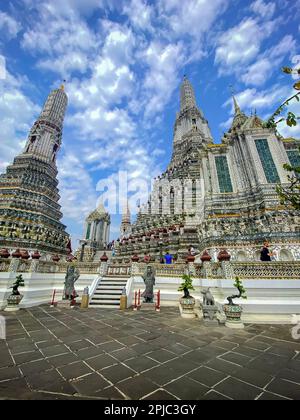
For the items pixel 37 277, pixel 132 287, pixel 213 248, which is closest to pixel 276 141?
pixel 213 248

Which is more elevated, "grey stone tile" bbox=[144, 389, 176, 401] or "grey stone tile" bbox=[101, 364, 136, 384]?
"grey stone tile" bbox=[101, 364, 136, 384]

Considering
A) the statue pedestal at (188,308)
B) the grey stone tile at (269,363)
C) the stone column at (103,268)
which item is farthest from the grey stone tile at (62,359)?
the stone column at (103,268)

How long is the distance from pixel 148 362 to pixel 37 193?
40088 millimetres

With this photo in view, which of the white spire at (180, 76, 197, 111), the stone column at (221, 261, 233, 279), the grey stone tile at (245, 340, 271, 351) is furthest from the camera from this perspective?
the white spire at (180, 76, 197, 111)

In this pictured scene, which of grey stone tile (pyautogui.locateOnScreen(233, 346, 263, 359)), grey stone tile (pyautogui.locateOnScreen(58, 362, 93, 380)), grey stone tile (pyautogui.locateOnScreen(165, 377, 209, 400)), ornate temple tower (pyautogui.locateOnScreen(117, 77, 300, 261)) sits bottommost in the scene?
grey stone tile (pyautogui.locateOnScreen(165, 377, 209, 400))

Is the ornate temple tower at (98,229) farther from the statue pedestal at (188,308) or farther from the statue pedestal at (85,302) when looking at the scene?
the statue pedestal at (188,308)

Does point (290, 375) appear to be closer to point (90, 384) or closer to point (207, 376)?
point (207, 376)

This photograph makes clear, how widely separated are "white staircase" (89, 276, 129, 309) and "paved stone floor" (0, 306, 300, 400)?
12.3ft

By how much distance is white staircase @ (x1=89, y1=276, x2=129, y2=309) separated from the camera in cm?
1001

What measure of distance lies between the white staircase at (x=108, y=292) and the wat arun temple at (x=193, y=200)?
534 cm

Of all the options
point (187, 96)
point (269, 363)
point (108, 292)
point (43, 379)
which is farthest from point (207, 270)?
point (187, 96)

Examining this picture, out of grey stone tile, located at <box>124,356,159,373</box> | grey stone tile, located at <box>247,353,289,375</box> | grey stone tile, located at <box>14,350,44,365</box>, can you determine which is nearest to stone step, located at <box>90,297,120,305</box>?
grey stone tile, located at <box>14,350,44,365</box>

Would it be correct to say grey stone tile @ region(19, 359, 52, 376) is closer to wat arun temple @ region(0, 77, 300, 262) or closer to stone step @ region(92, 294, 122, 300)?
stone step @ region(92, 294, 122, 300)

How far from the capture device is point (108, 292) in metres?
10.9
